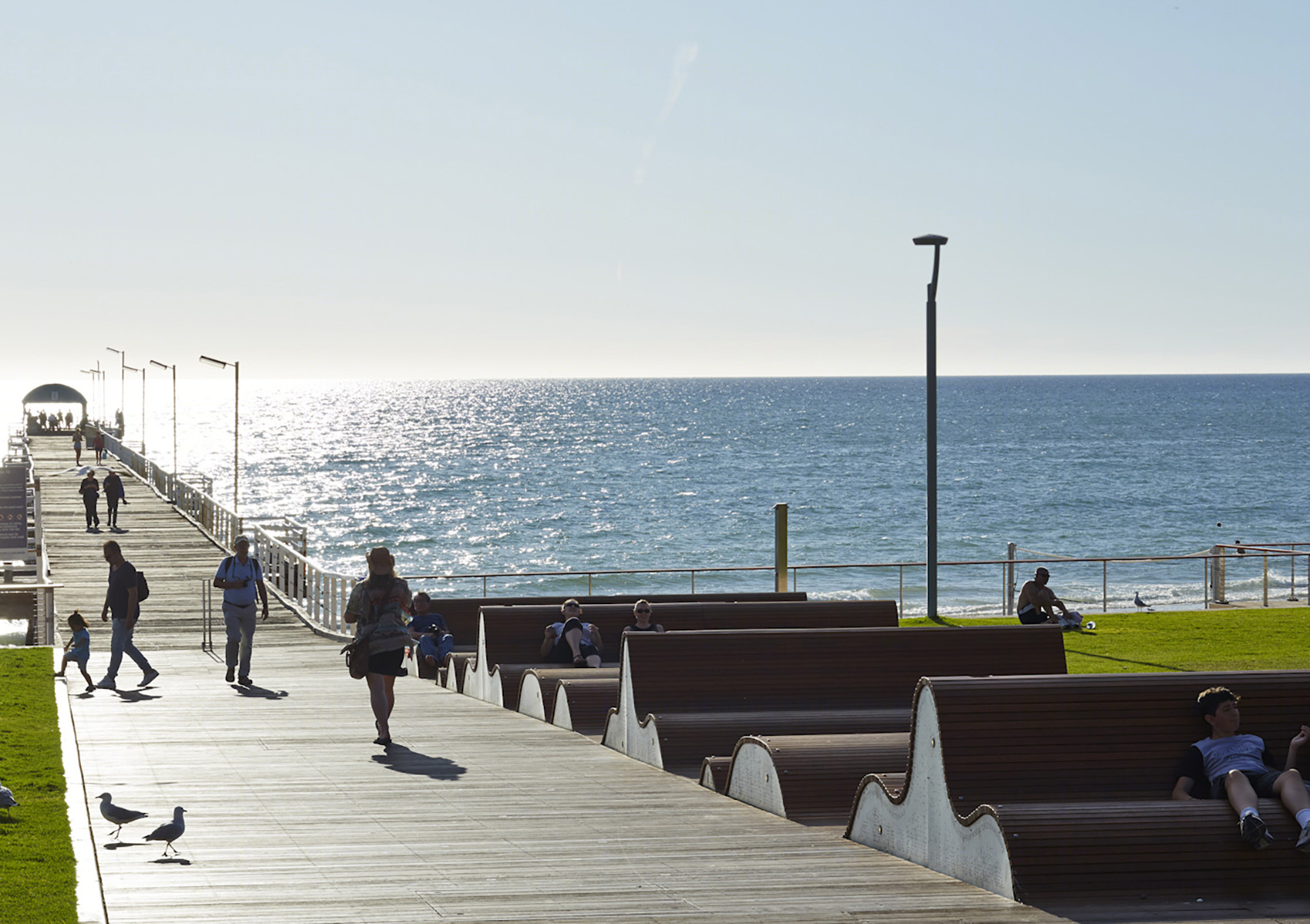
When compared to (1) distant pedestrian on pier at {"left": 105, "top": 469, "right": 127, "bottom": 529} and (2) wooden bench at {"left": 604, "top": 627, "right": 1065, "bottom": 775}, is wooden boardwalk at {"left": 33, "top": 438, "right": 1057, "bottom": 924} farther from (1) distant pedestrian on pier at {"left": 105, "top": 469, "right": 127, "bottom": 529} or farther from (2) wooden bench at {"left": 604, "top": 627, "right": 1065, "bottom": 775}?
(1) distant pedestrian on pier at {"left": 105, "top": 469, "right": 127, "bottom": 529}

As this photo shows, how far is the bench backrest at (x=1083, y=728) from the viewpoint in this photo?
6.60m

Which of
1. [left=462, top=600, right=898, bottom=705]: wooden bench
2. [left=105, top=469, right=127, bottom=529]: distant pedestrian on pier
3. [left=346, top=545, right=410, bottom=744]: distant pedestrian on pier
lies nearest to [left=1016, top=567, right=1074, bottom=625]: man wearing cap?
[left=462, top=600, right=898, bottom=705]: wooden bench

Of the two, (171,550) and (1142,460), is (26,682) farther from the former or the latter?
(1142,460)

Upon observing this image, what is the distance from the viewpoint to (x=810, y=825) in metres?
7.87

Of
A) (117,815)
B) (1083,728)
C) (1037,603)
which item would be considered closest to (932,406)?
(1037,603)

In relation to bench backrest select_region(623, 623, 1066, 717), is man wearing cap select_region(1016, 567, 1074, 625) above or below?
below

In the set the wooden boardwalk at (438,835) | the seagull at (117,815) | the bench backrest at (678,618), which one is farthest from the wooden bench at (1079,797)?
the bench backrest at (678,618)

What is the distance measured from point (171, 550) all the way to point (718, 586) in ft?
87.6

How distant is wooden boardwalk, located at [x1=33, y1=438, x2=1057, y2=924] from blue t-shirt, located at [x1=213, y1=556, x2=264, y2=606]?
169 cm

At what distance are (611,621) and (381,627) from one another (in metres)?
5.06

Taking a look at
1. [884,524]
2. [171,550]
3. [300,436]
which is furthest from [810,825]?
[300,436]

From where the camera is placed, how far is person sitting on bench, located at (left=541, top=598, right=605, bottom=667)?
14445 mm

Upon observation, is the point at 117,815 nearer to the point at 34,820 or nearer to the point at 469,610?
the point at 34,820

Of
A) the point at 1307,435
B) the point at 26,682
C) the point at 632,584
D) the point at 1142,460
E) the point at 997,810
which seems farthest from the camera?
the point at 1307,435
